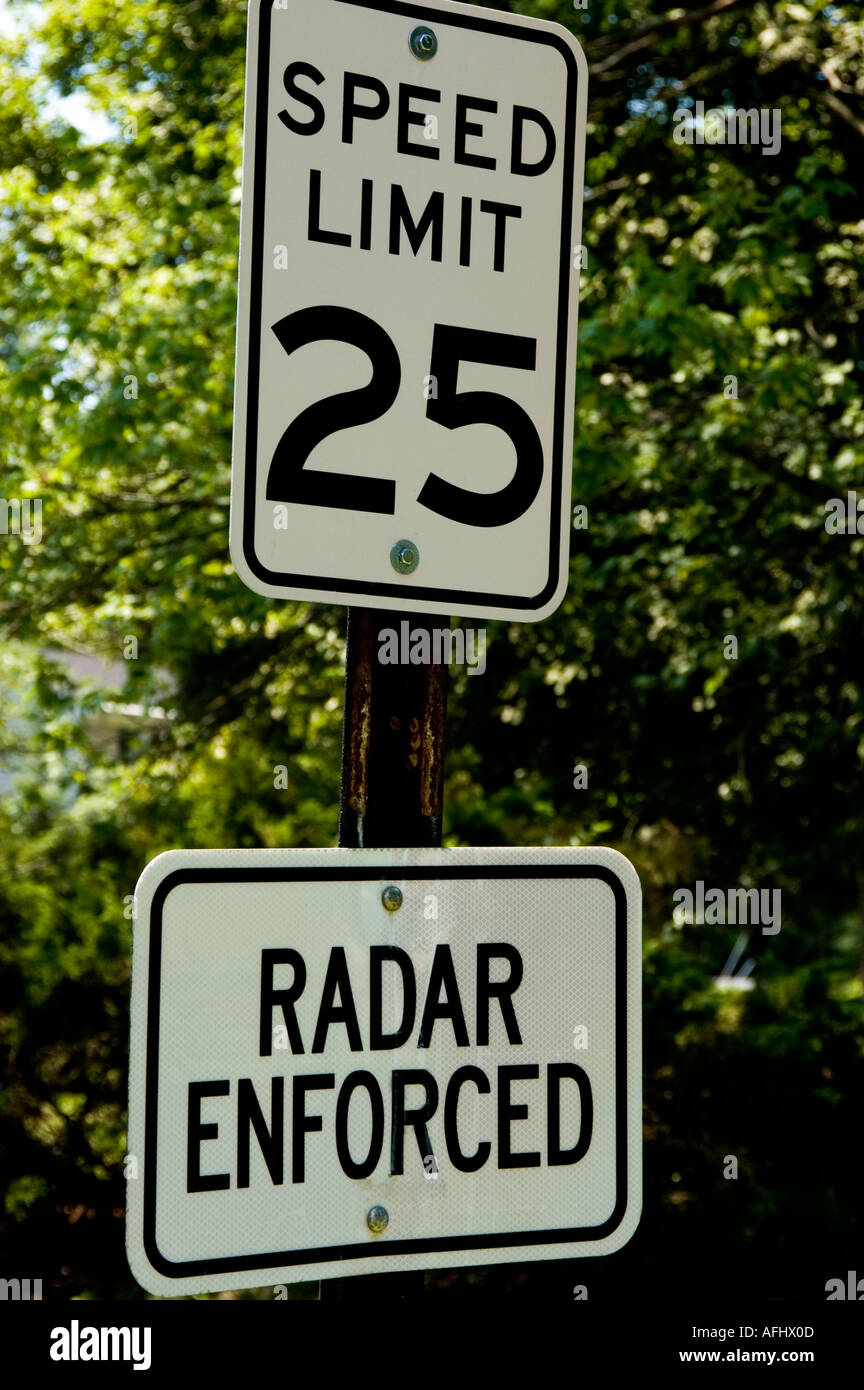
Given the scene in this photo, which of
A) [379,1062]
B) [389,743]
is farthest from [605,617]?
[379,1062]

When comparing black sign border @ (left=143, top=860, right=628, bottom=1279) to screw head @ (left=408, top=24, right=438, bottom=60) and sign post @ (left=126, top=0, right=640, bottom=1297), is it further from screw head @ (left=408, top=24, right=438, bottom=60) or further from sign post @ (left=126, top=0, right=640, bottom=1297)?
screw head @ (left=408, top=24, right=438, bottom=60)

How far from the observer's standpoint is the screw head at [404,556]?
181 centimetres

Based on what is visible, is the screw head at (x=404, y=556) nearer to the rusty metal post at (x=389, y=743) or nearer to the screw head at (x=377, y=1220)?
the rusty metal post at (x=389, y=743)

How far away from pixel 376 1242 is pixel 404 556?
85 centimetres

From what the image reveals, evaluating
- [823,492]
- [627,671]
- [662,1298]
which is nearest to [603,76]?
[823,492]

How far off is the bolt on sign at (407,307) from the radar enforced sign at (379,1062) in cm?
38

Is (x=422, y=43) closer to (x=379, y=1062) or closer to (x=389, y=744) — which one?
(x=389, y=744)

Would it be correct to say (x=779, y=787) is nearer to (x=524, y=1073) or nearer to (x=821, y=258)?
(x=821, y=258)

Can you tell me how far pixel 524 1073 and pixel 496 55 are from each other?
4.56 ft

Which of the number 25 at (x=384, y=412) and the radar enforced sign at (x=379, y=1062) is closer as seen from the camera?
the radar enforced sign at (x=379, y=1062)

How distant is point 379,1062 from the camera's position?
5.53 feet

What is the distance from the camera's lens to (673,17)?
8.56m

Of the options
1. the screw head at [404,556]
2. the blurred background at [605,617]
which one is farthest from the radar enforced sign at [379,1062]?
the blurred background at [605,617]

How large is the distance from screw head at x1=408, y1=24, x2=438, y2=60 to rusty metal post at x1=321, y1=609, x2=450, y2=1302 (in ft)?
2.50
